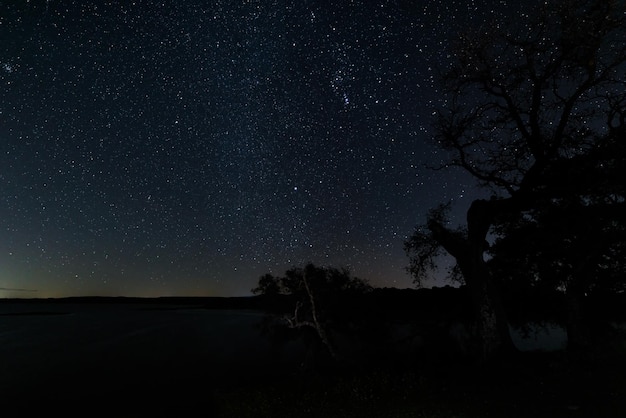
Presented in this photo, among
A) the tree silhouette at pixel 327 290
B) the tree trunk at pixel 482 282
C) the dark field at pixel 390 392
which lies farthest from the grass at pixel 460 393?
the tree silhouette at pixel 327 290

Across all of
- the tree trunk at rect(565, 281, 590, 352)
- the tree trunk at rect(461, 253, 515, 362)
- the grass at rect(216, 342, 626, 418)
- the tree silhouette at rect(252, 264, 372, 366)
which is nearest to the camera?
the grass at rect(216, 342, 626, 418)

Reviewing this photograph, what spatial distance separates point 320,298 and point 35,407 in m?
24.6

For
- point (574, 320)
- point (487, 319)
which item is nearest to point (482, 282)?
point (487, 319)

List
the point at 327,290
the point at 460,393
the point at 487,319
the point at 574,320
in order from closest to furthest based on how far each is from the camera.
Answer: the point at 460,393, the point at 487,319, the point at 574,320, the point at 327,290

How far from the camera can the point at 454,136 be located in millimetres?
22188

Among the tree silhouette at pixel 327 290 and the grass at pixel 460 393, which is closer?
the grass at pixel 460 393

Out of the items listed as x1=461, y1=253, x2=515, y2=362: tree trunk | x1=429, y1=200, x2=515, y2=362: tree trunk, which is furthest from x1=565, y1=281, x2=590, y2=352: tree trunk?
x1=461, y1=253, x2=515, y2=362: tree trunk

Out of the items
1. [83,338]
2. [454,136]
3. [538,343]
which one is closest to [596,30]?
[454,136]

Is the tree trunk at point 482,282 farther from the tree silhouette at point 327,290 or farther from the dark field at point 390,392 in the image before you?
the tree silhouette at point 327,290

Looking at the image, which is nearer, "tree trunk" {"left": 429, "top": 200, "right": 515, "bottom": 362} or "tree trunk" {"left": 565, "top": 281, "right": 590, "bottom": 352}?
"tree trunk" {"left": 429, "top": 200, "right": 515, "bottom": 362}

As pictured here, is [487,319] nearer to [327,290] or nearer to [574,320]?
[574,320]

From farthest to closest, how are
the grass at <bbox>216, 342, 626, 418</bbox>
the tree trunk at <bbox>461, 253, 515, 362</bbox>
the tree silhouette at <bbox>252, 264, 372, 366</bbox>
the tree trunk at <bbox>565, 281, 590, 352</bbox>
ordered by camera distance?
the tree silhouette at <bbox>252, 264, 372, 366</bbox>, the tree trunk at <bbox>565, 281, 590, 352</bbox>, the tree trunk at <bbox>461, 253, 515, 362</bbox>, the grass at <bbox>216, 342, 626, 418</bbox>

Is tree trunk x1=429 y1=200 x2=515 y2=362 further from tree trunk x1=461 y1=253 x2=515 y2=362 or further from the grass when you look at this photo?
the grass

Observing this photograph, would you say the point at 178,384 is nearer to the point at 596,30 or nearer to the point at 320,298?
the point at 320,298
